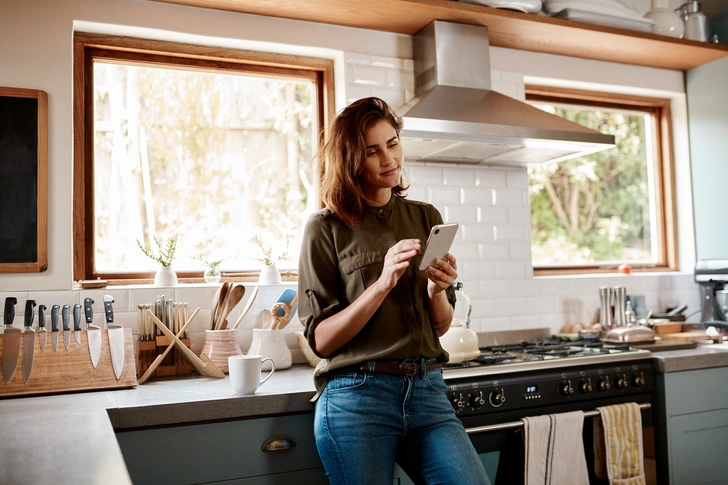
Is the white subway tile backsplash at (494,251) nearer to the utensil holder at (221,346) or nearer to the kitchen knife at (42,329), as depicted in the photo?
the utensil holder at (221,346)

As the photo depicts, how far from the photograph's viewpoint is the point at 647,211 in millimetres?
3928

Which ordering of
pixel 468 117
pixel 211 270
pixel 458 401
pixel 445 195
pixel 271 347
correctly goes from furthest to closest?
pixel 445 195
pixel 211 270
pixel 468 117
pixel 271 347
pixel 458 401

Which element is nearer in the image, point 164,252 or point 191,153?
point 164,252

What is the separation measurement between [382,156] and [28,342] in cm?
129

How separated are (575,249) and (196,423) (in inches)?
98.7

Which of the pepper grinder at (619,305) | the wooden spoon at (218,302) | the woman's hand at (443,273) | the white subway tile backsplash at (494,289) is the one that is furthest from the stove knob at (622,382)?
the wooden spoon at (218,302)

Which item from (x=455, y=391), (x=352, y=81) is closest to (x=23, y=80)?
(x=352, y=81)

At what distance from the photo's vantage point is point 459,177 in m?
3.20

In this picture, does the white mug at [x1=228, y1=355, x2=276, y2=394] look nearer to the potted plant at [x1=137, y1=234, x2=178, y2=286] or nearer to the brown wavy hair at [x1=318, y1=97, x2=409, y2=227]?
the brown wavy hair at [x1=318, y1=97, x2=409, y2=227]

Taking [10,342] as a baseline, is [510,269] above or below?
above

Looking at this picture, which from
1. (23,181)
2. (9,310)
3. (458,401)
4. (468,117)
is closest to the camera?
(9,310)

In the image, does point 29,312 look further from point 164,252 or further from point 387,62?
point 387,62

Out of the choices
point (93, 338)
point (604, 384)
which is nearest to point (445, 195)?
point (604, 384)

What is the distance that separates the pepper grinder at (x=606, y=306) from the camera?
10.6 ft
